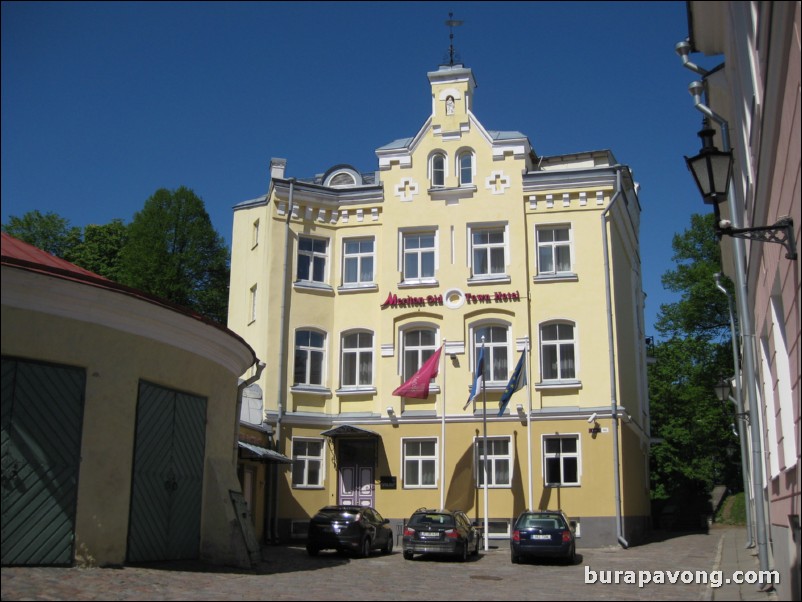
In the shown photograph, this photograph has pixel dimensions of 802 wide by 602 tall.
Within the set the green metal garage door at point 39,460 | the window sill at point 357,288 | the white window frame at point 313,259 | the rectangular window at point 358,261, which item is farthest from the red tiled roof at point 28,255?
the rectangular window at point 358,261

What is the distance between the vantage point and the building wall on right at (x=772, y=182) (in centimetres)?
878

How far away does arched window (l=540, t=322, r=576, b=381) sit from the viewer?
1141 inches

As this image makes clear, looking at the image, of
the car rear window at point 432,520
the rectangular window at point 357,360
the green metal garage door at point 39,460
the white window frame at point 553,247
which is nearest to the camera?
the green metal garage door at point 39,460

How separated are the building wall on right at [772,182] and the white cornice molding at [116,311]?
33.2 ft

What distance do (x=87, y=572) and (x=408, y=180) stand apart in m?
21.1

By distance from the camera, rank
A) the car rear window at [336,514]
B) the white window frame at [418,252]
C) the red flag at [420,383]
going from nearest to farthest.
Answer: the car rear window at [336,514], the red flag at [420,383], the white window frame at [418,252]

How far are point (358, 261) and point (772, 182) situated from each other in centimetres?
2222

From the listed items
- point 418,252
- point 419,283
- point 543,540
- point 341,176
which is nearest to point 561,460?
point 543,540

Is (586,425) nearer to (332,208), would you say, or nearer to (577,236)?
(577,236)

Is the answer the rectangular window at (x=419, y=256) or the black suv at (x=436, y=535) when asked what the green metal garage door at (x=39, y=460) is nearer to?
the black suv at (x=436, y=535)

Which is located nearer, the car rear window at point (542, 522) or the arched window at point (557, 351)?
the car rear window at point (542, 522)

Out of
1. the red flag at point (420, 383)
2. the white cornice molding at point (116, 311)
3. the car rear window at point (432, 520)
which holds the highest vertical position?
the red flag at point (420, 383)

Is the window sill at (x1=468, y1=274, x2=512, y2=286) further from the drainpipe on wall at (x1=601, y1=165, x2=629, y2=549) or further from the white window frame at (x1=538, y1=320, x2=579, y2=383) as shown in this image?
the drainpipe on wall at (x1=601, y1=165, x2=629, y2=549)

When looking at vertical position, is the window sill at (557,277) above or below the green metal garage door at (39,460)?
above
